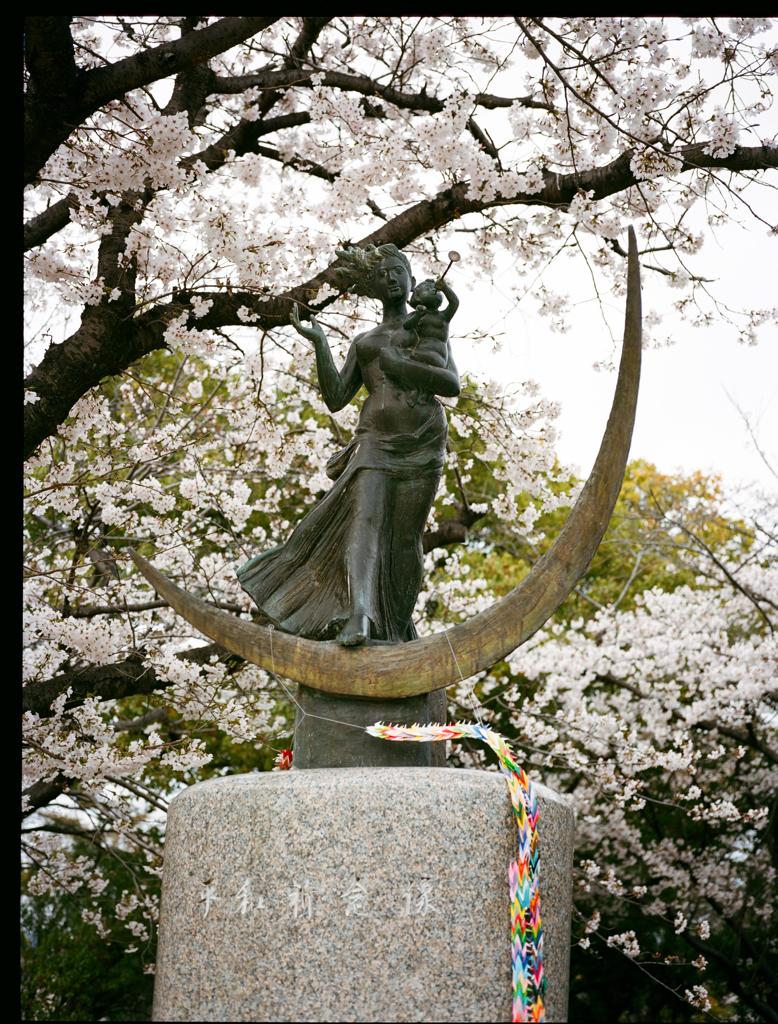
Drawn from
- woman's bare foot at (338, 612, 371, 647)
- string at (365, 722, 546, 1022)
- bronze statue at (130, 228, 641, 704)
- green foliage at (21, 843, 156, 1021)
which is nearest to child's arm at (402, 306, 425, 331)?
bronze statue at (130, 228, 641, 704)

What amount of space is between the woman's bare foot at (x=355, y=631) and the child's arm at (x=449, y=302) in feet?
4.37

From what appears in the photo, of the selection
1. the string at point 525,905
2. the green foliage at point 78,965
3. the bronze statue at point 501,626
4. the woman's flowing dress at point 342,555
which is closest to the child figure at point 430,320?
the woman's flowing dress at point 342,555

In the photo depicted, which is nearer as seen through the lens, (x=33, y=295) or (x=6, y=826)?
(x=6, y=826)

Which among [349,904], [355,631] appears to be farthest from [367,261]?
[349,904]

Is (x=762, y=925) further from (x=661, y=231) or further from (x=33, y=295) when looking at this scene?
(x=33, y=295)

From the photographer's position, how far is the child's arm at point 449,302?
4.39 meters

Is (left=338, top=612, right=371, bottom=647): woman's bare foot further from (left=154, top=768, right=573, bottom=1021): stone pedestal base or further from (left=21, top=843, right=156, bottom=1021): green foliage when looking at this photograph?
(left=21, top=843, right=156, bottom=1021): green foliage

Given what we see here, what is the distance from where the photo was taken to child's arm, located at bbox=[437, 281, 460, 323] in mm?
4395

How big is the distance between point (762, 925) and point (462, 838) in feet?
30.9

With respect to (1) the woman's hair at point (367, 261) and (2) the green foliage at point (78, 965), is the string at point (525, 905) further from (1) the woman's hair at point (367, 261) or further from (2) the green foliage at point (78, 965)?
(2) the green foliage at point (78, 965)

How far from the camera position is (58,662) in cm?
636

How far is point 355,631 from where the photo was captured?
4.04 meters

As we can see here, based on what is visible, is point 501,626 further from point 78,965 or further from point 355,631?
point 78,965

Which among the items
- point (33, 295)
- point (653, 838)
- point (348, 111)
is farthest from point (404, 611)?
point (653, 838)
